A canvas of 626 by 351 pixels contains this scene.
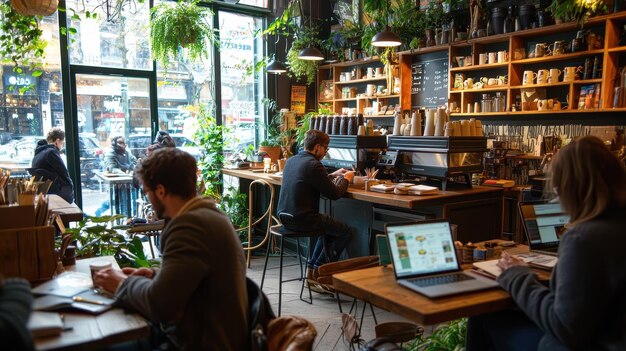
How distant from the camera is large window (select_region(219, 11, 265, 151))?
7.37 m

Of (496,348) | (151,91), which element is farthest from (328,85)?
(496,348)

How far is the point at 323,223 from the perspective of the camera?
4219mm

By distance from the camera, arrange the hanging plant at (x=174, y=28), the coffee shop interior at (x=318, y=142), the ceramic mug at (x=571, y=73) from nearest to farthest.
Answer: the coffee shop interior at (x=318, y=142) → the ceramic mug at (x=571, y=73) → the hanging plant at (x=174, y=28)

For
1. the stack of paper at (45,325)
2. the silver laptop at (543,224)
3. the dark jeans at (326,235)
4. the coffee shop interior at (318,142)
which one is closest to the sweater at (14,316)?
the coffee shop interior at (318,142)

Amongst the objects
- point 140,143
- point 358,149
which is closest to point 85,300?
point 358,149

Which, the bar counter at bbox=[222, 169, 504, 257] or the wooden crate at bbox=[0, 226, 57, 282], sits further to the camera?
the bar counter at bbox=[222, 169, 504, 257]

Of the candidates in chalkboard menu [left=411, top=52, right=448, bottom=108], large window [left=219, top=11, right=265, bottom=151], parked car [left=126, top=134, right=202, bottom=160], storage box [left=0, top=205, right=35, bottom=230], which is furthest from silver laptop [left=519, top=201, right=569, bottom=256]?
large window [left=219, top=11, right=265, bottom=151]

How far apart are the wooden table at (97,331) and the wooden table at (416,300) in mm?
808

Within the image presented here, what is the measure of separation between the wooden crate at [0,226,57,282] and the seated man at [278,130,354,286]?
7.60 feet

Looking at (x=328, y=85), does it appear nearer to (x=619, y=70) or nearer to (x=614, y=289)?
(x=619, y=70)

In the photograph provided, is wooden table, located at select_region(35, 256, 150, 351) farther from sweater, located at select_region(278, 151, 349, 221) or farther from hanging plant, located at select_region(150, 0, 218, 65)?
hanging plant, located at select_region(150, 0, 218, 65)

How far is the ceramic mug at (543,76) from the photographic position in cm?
524

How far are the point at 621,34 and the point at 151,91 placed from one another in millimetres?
5447

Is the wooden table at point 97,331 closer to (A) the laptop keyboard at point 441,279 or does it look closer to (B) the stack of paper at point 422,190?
(A) the laptop keyboard at point 441,279
